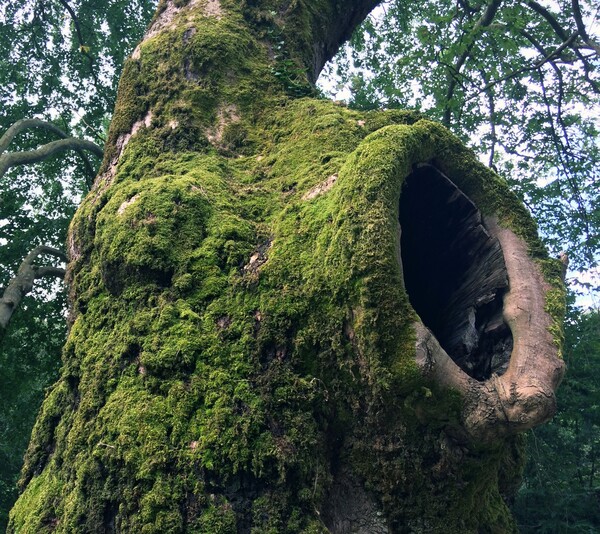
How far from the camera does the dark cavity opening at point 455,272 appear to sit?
2480mm

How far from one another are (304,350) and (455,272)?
3.20 ft

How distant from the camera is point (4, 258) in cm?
877

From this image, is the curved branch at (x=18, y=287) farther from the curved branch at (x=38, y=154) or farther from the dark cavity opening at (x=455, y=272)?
the dark cavity opening at (x=455, y=272)

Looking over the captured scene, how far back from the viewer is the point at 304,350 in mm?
2381

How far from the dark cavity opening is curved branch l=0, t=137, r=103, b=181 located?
4541 mm

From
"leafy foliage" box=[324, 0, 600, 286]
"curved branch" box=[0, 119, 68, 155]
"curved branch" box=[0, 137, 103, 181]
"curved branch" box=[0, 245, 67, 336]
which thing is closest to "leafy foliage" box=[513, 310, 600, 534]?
"leafy foliage" box=[324, 0, 600, 286]

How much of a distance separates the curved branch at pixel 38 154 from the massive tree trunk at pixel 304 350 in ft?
9.95

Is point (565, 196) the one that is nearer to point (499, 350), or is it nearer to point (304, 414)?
point (499, 350)

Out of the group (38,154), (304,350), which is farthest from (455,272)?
(38,154)

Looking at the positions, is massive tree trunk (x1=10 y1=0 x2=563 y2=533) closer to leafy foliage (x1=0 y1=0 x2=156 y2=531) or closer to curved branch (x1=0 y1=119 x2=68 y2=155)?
curved branch (x1=0 y1=119 x2=68 y2=155)

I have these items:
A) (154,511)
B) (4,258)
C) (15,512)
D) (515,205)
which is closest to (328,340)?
(154,511)

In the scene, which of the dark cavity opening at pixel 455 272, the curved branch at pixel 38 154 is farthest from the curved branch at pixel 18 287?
the dark cavity opening at pixel 455 272

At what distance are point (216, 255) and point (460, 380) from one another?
1328mm

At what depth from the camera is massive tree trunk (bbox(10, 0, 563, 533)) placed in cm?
210
